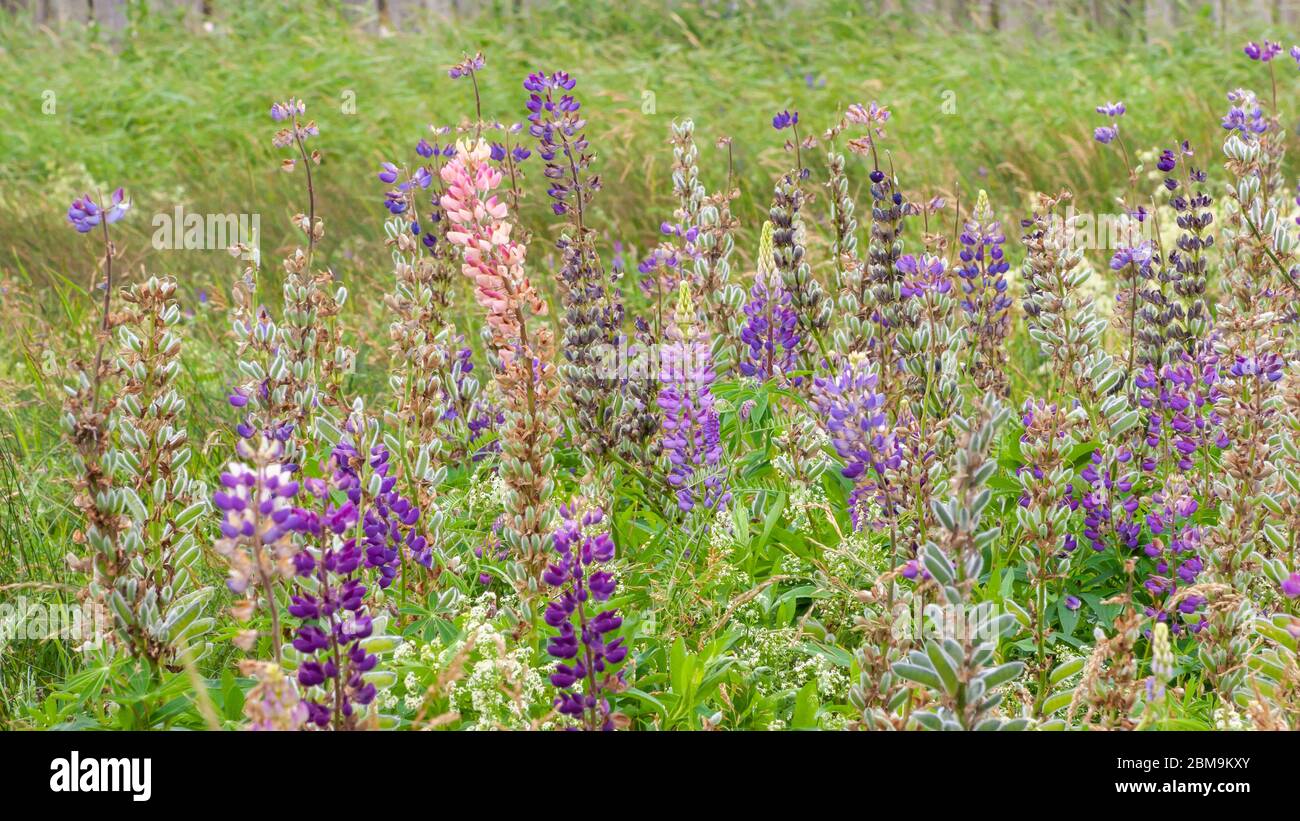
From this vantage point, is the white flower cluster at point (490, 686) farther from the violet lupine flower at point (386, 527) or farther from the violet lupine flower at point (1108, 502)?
the violet lupine flower at point (1108, 502)

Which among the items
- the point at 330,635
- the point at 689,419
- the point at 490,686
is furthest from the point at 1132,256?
the point at 330,635

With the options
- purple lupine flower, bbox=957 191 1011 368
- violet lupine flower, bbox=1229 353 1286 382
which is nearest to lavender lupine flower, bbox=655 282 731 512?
purple lupine flower, bbox=957 191 1011 368

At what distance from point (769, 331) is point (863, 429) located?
1136 millimetres

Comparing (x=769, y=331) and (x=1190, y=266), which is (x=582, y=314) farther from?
(x=1190, y=266)

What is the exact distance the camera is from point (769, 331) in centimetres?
378

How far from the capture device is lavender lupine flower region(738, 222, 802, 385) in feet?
12.3

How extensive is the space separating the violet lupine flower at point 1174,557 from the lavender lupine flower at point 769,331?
1.08m

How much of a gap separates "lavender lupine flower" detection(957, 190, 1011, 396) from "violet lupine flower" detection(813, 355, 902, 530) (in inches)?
29.5

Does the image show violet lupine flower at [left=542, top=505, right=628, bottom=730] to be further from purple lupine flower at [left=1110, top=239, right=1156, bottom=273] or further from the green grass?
the green grass

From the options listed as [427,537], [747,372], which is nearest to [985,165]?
[747,372]

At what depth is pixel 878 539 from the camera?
10.6ft

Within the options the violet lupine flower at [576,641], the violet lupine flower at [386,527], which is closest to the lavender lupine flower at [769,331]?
the violet lupine flower at [386,527]

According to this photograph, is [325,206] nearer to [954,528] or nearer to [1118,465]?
[1118,465]

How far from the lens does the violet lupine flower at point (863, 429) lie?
267cm
